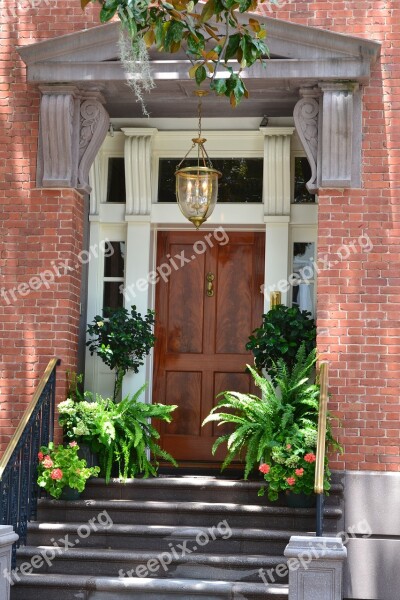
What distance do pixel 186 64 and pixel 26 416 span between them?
314 cm

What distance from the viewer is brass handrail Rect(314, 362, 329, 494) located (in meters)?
7.15

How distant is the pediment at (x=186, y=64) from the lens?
829 centimetres

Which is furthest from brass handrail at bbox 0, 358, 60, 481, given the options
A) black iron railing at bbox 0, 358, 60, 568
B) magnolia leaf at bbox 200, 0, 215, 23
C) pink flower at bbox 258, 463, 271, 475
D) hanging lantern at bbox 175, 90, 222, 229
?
magnolia leaf at bbox 200, 0, 215, 23

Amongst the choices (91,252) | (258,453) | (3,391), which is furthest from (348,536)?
(91,252)

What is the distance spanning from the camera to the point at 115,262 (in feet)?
32.9

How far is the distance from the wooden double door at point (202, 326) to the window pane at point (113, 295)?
0.37 meters

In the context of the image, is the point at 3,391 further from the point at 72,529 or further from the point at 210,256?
the point at 210,256

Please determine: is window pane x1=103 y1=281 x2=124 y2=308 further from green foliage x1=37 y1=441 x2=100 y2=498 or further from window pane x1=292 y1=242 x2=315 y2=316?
green foliage x1=37 y1=441 x2=100 y2=498

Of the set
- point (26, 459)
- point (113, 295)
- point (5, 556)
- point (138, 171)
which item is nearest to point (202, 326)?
point (113, 295)

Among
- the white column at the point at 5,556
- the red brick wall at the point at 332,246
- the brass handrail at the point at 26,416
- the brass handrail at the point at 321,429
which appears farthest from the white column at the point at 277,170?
the white column at the point at 5,556

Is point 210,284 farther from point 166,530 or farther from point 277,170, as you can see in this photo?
point 166,530

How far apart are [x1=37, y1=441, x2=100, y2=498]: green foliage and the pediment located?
10.1 ft

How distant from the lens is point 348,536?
798 centimetres

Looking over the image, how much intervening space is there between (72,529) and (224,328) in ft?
9.00
